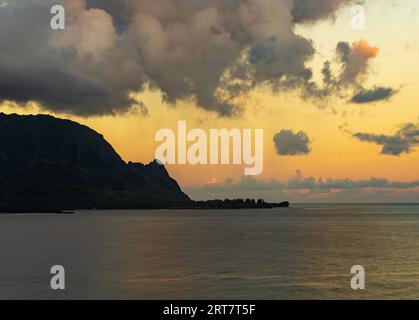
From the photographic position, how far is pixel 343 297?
227ft

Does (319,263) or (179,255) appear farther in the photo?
(179,255)

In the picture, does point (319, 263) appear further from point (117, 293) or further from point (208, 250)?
point (117, 293)

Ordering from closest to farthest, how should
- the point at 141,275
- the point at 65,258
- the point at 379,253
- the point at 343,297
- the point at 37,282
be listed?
the point at 343,297 < the point at 37,282 < the point at 141,275 < the point at 65,258 < the point at 379,253

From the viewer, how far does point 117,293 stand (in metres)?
72.2

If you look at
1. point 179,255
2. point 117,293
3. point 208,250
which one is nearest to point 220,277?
point 117,293

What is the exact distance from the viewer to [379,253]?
127 metres

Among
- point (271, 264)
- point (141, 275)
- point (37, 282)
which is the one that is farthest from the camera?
point (271, 264)

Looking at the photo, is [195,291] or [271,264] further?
[271,264]

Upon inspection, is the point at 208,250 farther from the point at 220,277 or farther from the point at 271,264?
the point at 220,277
